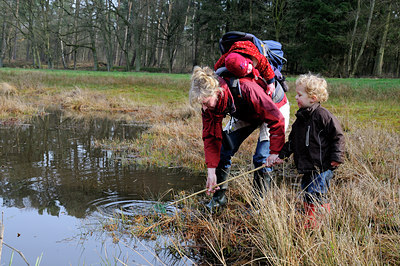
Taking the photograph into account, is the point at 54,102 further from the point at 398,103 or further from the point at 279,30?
the point at 279,30

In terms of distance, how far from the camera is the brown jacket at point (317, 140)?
3.04 m

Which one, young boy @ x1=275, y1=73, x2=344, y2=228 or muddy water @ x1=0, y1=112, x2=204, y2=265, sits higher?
young boy @ x1=275, y1=73, x2=344, y2=228

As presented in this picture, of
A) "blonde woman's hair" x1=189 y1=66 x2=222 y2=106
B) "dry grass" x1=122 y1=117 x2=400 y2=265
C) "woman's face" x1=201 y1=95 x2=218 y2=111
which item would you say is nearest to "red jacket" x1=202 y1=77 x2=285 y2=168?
"woman's face" x1=201 y1=95 x2=218 y2=111

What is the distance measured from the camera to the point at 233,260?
10.0ft

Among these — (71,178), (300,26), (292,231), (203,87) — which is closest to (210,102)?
(203,87)

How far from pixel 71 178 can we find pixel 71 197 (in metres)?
0.90

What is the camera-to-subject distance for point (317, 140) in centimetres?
311

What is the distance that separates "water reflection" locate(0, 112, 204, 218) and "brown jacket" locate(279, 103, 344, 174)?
→ 6.66 feet

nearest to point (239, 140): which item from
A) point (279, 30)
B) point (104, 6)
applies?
point (279, 30)

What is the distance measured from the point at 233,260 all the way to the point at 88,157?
4.57 m

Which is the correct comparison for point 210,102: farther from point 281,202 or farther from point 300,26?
point 300,26

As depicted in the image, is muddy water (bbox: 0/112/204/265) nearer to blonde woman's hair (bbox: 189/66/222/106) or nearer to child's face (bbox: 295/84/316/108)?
blonde woman's hair (bbox: 189/66/222/106)

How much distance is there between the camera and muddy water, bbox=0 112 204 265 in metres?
3.22

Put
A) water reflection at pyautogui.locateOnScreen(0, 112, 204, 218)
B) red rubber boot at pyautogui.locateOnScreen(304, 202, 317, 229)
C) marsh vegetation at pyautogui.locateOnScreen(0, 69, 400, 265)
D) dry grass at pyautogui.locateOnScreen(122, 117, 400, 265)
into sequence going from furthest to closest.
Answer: water reflection at pyautogui.locateOnScreen(0, 112, 204, 218) → red rubber boot at pyautogui.locateOnScreen(304, 202, 317, 229) → marsh vegetation at pyautogui.locateOnScreen(0, 69, 400, 265) → dry grass at pyautogui.locateOnScreen(122, 117, 400, 265)
